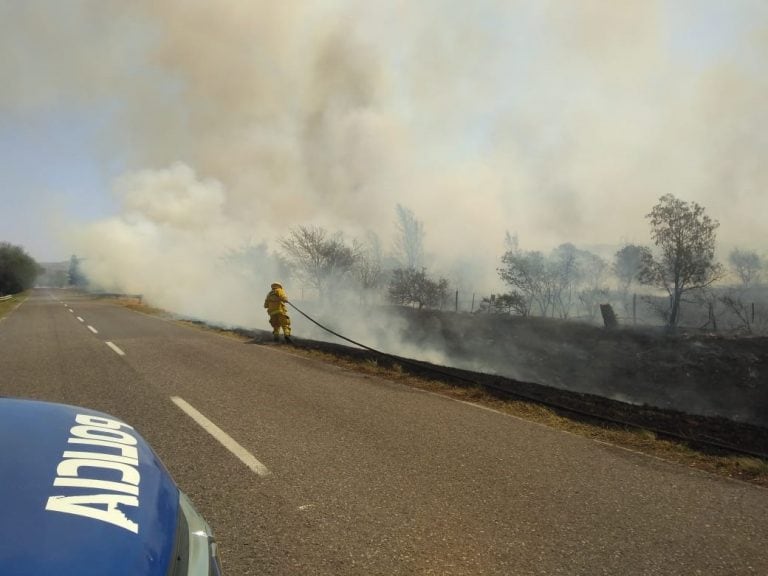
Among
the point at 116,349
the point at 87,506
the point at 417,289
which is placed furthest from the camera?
the point at 417,289

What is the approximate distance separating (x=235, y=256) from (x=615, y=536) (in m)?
48.7

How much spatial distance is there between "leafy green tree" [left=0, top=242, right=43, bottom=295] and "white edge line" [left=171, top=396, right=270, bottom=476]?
77.0 m

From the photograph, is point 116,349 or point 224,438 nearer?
point 224,438

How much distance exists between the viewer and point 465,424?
5477mm

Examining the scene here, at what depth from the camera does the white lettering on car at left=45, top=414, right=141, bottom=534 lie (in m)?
1.40

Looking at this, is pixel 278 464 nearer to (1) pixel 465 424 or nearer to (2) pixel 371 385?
(1) pixel 465 424

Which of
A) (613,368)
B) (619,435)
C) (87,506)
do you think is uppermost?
(87,506)

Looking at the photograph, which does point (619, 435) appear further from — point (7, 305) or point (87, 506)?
point (7, 305)

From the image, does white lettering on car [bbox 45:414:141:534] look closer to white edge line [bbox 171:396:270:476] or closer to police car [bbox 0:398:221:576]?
police car [bbox 0:398:221:576]

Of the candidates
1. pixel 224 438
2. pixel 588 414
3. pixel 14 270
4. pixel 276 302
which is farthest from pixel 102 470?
pixel 14 270

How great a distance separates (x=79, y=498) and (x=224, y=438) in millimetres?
3274

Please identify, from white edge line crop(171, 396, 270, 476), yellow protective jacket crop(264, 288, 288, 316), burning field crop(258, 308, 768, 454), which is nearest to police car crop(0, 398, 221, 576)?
white edge line crop(171, 396, 270, 476)

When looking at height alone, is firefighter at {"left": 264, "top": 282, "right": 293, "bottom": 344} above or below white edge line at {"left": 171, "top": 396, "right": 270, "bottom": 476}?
above

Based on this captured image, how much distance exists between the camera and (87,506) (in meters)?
1.41
